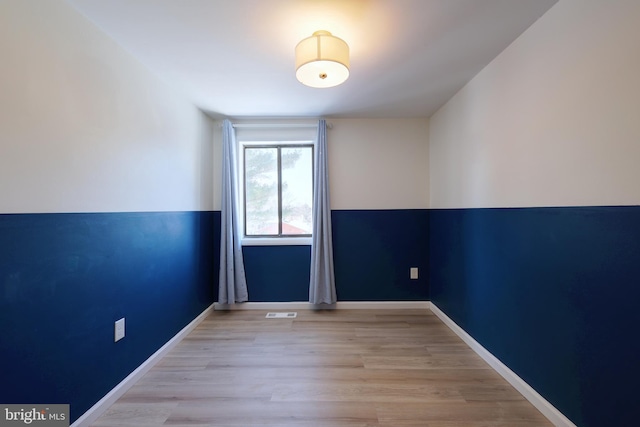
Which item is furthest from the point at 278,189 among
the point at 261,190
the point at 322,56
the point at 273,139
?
the point at 322,56

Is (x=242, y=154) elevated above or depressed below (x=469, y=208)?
above

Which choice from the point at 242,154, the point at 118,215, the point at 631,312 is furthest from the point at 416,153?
the point at 118,215

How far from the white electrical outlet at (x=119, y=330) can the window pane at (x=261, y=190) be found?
1.76 meters

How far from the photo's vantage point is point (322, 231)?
3141 mm

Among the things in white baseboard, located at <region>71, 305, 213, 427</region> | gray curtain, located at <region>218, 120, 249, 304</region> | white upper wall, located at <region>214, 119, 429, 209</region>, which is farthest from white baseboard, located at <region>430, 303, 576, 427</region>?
white baseboard, located at <region>71, 305, 213, 427</region>

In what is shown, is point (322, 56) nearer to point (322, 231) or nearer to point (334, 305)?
point (322, 231)

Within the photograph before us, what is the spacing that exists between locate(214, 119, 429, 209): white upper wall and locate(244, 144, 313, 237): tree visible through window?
372 mm

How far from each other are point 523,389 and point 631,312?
93cm

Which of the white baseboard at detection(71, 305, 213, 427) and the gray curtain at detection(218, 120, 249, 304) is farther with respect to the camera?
the gray curtain at detection(218, 120, 249, 304)

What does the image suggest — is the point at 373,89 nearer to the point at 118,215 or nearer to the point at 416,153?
the point at 416,153

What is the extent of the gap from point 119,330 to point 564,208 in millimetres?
2772

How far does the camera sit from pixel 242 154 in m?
3.37

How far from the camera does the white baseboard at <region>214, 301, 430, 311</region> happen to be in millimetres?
3225

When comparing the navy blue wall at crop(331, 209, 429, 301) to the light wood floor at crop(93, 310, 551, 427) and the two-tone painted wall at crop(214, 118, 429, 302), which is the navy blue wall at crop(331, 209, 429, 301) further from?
the light wood floor at crop(93, 310, 551, 427)
